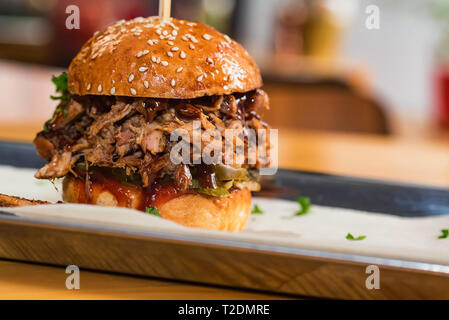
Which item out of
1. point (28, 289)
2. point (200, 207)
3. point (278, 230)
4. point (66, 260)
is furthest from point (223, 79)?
point (28, 289)

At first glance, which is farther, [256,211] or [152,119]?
[256,211]

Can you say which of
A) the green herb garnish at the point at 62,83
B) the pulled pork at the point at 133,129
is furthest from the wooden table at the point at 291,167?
the green herb garnish at the point at 62,83

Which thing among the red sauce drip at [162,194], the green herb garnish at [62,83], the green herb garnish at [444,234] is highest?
the green herb garnish at [62,83]

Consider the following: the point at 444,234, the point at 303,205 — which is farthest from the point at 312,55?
the point at 444,234

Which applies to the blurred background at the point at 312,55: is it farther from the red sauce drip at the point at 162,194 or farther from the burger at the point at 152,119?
the red sauce drip at the point at 162,194

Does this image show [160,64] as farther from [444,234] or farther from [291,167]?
[291,167]

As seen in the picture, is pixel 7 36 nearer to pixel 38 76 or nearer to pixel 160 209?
pixel 38 76

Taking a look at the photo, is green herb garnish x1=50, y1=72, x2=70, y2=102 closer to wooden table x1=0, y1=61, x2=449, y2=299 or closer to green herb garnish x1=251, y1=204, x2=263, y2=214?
wooden table x1=0, y1=61, x2=449, y2=299
